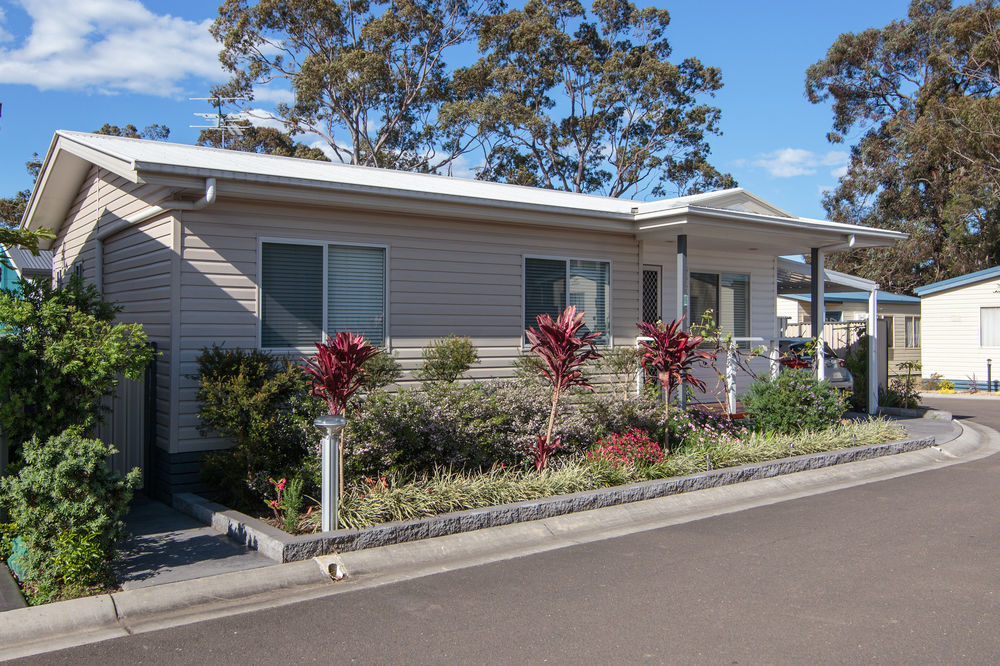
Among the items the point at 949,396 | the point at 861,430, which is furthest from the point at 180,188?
the point at 949,396

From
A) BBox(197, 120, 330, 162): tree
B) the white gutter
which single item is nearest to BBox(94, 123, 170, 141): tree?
BBox(197, 120, 330, 162): tree

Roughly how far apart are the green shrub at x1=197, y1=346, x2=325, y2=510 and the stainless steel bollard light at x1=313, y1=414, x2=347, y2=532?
108cm

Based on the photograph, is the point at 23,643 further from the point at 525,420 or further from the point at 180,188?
the point at 525,420

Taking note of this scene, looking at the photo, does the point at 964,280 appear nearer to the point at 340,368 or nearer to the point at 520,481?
the point at 520,481

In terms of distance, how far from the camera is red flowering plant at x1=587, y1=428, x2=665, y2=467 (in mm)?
9031

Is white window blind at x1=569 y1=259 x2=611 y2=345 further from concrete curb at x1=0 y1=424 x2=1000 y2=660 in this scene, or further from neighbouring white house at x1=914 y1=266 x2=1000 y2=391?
neighbouring white house at x1=914 y1=266 x2=1000 y2=391

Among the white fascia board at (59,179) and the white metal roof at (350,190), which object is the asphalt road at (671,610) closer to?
the white metal roof at (350,190)

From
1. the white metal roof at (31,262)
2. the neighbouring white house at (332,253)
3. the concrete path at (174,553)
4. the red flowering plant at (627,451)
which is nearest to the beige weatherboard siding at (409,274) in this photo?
the neighbouring white house at (332,253)

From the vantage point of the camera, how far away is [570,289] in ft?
38.6

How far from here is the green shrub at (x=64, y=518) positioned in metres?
5.37

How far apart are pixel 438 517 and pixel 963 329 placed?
23121mm

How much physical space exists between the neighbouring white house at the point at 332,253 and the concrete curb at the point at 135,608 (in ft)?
9.42

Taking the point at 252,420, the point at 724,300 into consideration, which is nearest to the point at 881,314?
the point at 724,300

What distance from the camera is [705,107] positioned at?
3447 centimetres
